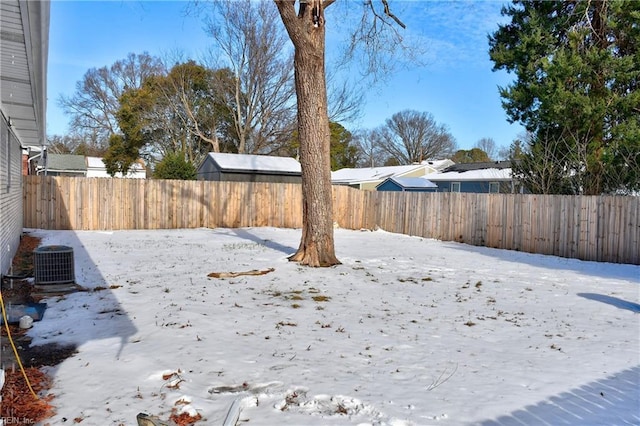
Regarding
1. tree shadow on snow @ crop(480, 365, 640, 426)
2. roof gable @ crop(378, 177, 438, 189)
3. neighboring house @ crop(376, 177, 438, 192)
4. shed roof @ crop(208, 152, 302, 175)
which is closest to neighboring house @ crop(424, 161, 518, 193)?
neighboring house @ crop(376, 177, 438, 192)

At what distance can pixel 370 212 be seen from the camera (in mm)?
16594

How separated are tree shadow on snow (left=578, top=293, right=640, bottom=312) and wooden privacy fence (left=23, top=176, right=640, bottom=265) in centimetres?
437

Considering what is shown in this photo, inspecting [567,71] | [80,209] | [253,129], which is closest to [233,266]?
[80,209]

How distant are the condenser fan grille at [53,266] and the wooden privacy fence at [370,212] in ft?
26.6

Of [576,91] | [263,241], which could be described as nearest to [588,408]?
[263,241]

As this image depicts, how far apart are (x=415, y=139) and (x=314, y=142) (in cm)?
4475

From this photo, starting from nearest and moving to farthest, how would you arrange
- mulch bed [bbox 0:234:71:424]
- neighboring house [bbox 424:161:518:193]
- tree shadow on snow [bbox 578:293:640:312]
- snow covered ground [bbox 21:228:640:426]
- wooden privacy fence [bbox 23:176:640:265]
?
1. mulch bed [bbox 0:234:71:424]
2. snow covered ground [bbox 21:228:640:426]
3. tree shadow on snow [bbox 578:293:640:312]
4. wooden privacy fence [bbox 23:176:640:265]
5. neighboring house [bbox 424:161:518:193]

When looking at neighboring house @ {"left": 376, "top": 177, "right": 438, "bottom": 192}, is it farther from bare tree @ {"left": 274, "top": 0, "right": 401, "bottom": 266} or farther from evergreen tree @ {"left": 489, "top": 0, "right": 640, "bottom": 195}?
bare tree @ {"left": 274, "top": 0, "right": 401, "bottom": 266}

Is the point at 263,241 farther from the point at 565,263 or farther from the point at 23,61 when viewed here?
the point at 23,61

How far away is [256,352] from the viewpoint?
387 centimetres

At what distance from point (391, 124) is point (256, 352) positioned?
50914mm

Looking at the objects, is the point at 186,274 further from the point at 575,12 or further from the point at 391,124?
the point at 391,124

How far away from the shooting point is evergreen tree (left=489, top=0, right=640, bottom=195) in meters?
11.1

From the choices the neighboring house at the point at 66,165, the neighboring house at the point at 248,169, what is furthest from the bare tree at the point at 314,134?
the neighboring house at the point at 66,165
